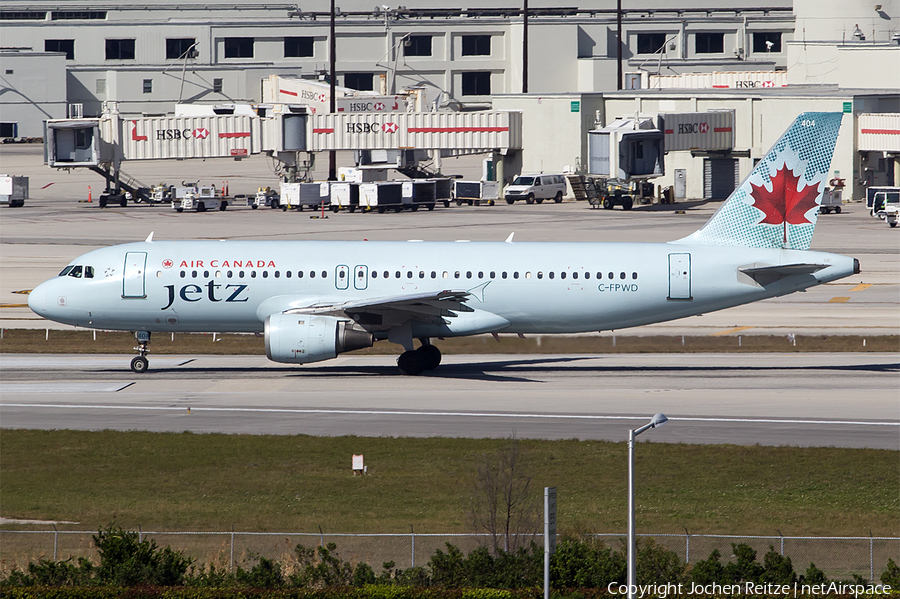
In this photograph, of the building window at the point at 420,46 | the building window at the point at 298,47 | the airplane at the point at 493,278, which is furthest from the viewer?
the building window at the point at 298,47

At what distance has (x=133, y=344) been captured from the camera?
171ft

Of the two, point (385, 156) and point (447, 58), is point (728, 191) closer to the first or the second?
point (385, 156)

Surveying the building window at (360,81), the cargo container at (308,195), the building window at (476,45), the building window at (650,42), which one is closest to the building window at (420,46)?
the building window at (476,45)

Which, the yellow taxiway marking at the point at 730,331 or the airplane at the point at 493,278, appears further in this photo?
the yellow taxiway marking at the point at 730,331

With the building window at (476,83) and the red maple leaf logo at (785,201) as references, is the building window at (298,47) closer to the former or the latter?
the building window at (476,83)

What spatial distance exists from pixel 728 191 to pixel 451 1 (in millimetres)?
73620

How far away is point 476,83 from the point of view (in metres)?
171

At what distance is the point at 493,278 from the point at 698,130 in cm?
7507

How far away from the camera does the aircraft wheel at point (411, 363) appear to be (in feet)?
145

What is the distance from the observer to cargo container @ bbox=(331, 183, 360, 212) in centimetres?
10706

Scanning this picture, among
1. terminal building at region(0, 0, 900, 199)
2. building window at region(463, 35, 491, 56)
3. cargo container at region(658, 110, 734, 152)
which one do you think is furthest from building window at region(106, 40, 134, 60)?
cargo container at region(658, 110, 734, 152)

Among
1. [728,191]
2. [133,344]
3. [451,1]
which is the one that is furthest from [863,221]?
[451,1]

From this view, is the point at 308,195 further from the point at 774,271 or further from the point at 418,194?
the point at 774,271

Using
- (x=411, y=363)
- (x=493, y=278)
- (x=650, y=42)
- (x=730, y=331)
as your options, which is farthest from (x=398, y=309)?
(x=650, y=42)
